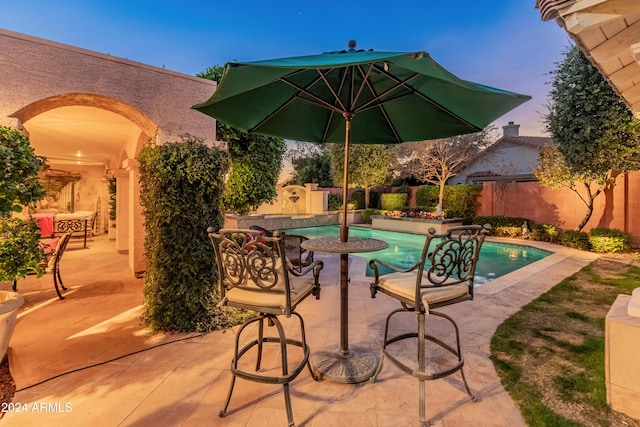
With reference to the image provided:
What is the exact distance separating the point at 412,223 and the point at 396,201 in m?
4.88

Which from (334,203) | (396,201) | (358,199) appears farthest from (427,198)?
(334,203)

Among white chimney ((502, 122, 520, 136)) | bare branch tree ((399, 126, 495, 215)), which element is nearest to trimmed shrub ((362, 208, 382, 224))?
bare branch tree ((399, 126, 495, 215))

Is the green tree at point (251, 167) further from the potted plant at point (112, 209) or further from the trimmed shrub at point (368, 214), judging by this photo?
the trimmed shrub at point (368, 214)

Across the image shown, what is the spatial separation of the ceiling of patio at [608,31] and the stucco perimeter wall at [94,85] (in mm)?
3336

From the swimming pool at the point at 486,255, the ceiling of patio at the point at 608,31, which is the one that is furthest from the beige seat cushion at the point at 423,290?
the swimming pool at the point at 486,255

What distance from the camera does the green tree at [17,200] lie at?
7.59ft

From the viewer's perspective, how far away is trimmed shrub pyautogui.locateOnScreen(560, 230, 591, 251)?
29.6 feet

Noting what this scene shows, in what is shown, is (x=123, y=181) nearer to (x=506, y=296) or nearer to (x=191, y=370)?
(x=191, y=370)

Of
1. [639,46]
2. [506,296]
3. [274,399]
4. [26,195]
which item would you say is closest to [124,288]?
[26,195]

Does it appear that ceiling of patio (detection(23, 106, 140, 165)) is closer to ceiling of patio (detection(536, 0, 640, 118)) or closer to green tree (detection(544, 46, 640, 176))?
ceiling of patio (detection(536, 0, 640, 118))

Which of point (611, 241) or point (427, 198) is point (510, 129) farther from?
point (611, 241)

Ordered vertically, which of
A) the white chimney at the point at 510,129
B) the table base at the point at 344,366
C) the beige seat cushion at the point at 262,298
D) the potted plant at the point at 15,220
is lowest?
the table base at the point at 344,366

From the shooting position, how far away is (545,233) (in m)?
10.6

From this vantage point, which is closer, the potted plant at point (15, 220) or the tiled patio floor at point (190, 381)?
the tiled patio floor at point (190, 381)
